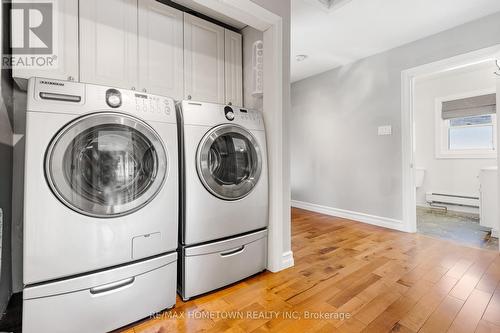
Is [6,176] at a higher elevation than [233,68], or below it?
below

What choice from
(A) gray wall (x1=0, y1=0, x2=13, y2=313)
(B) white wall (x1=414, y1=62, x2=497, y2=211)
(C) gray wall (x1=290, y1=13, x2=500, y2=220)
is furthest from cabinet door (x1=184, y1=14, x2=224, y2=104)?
(B) white wall (x1=414, y1=62, x2=497, y2=211)

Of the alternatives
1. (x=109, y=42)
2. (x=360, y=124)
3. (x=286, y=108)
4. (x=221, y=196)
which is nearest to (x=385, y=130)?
(x=360, y=124)

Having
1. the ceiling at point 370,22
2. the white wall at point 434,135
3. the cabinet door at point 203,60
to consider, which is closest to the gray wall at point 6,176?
the cabinet door at point 203,60

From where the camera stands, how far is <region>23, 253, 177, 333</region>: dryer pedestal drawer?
100cm

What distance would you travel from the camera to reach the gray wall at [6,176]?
120 centimetres

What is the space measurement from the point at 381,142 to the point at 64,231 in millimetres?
3301

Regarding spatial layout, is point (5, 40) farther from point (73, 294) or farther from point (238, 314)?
point (238, 314)

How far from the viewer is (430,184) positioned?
418cm

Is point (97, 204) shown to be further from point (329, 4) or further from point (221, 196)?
point (329, 4)

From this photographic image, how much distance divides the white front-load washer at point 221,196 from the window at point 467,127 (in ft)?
13.1

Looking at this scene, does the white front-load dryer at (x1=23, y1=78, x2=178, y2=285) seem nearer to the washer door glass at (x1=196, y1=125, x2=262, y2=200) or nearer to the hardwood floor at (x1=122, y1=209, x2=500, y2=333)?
the washer door glass at (x1=196, y1=125, x2=262, y2=200)

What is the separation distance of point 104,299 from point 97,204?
18.5 inches

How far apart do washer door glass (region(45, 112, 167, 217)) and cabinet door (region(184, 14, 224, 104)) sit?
0.73 m

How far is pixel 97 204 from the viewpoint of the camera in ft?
3.65
